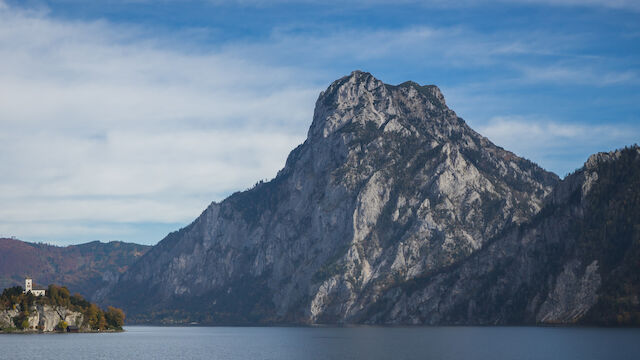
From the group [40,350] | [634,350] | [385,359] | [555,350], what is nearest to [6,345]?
[40,350]

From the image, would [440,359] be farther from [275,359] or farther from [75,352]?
[75,352]

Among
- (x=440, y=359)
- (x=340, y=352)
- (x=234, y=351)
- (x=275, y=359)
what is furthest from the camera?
(x=234, y=351)

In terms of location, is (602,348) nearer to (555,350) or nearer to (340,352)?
(555,350)

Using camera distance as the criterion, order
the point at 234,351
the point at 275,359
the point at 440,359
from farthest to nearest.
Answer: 1. the point at 234,351
2. the point at 275,359
3. the point at 440,359

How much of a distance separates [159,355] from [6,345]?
158 ft

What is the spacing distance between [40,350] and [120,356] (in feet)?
81.2

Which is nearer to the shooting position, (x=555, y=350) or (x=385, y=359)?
(x=385, y=359)

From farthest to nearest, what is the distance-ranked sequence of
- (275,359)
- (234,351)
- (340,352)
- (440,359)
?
(234,351) < (340,352) < (275,359) < (440,359)

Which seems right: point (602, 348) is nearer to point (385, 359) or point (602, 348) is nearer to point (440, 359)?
point (440, 359)

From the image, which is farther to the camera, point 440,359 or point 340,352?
point 340,352

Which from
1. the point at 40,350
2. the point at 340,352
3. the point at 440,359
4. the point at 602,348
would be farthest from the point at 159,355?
the point at 602,348

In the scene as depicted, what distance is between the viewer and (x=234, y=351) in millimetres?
192250

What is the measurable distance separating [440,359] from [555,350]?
3655 centimetres

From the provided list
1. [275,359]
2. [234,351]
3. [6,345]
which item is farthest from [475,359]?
[6,345]
